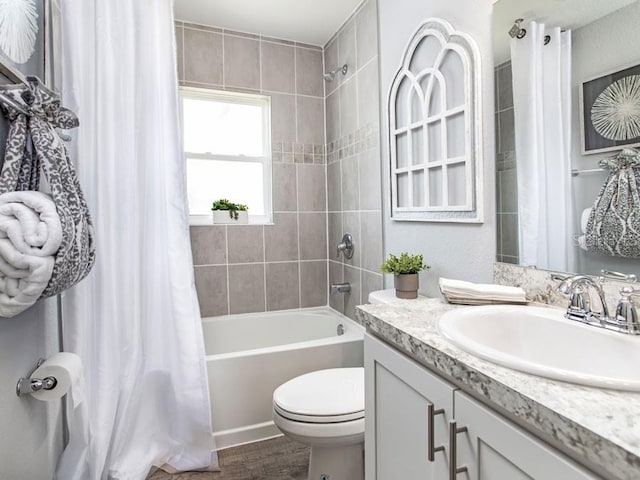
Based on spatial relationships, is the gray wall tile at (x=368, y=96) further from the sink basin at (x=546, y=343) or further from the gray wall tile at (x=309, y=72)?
the sink basin at (x=546, y=343)

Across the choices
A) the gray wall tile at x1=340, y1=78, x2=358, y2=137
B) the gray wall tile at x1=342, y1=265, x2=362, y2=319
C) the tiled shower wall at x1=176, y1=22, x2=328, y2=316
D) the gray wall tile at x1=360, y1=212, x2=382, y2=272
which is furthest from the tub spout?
the gray wall tile at x1=340, y1=78, x2=358, y2=137

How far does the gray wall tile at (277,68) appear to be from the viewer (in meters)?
2.67

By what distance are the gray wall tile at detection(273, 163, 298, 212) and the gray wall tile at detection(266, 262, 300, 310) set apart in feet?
1.45

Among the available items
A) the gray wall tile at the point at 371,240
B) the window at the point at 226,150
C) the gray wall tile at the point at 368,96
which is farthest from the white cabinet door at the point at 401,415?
the window at the point at 226,150

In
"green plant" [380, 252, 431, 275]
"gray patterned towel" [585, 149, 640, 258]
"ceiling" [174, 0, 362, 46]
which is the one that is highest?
"ceiling" [174, 0, 362, 46]

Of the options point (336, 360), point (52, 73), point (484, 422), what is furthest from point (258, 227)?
point (484, 422)

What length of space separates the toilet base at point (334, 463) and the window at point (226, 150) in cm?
169

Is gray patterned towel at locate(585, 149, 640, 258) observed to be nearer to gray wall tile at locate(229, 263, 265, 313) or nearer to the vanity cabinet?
the vanity cabinet

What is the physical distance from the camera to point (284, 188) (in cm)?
275

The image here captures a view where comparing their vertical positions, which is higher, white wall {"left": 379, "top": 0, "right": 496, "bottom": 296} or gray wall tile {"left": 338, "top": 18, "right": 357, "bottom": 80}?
gray wall tile {"left": 338, "top": 18, "right": 357, "bottom": 80}

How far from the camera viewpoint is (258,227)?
2.70 metres

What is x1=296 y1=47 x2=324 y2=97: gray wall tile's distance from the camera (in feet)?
9.07

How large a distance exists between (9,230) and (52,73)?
1045 millimetres

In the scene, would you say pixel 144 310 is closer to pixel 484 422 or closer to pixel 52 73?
pixel 52 73
